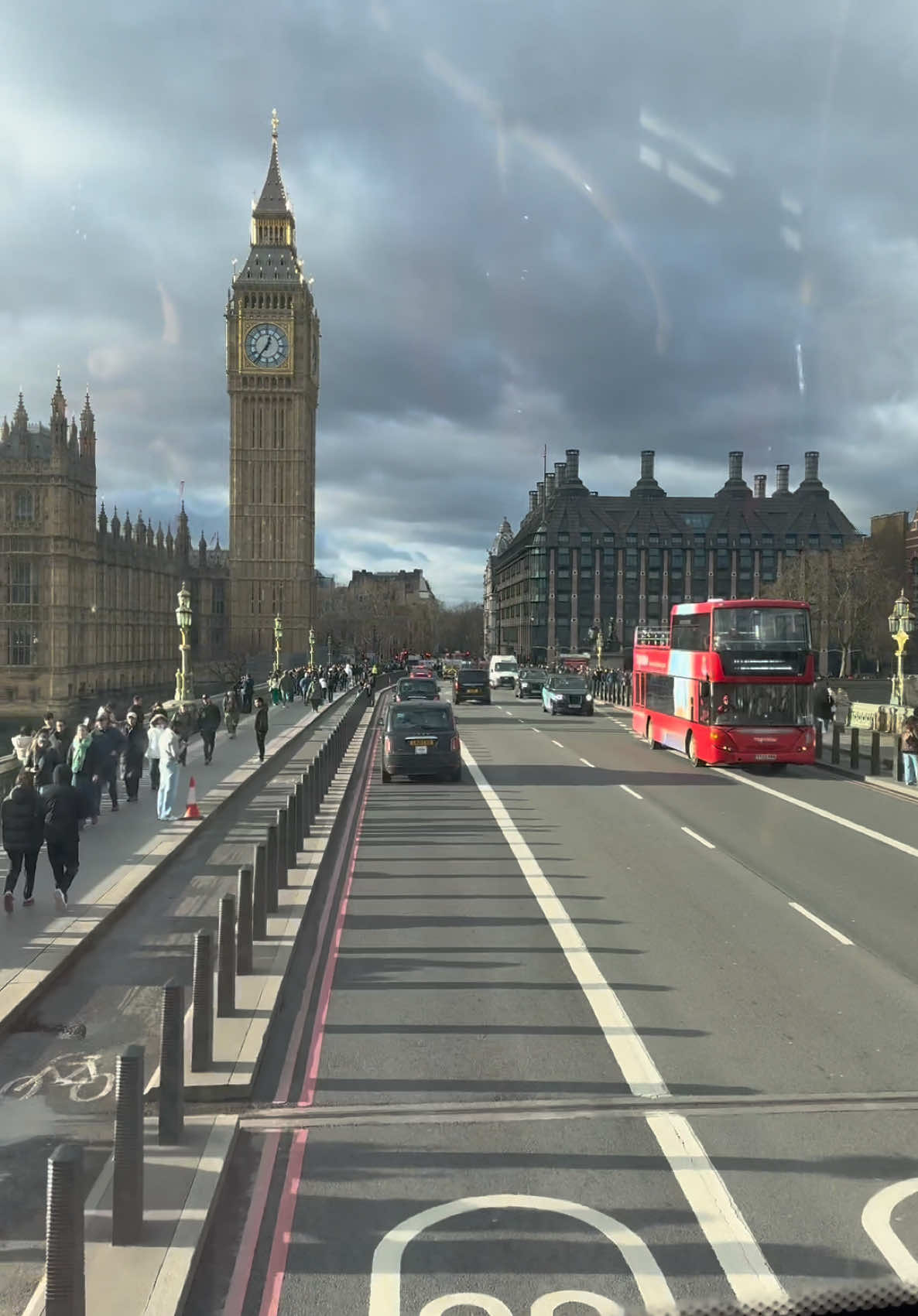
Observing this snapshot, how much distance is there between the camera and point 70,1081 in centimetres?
699

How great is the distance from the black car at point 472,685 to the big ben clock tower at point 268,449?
241 feet

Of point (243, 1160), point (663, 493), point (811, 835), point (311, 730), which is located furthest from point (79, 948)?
point (663, 493)

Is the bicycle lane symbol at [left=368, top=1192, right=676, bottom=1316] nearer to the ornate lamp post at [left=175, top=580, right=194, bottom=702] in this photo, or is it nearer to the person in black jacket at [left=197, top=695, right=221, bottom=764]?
the person in black jacket at [left=197, top=695, right=221, bottom=764]

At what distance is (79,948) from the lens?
9.74 metres

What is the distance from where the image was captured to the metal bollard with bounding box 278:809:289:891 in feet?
39.4

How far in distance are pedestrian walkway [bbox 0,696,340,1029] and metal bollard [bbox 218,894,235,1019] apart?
5.03 ft

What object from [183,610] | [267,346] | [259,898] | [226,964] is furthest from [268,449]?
[226,964]

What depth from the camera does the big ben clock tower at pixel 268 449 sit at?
408 feet

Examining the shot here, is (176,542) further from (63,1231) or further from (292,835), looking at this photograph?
(63,1231)

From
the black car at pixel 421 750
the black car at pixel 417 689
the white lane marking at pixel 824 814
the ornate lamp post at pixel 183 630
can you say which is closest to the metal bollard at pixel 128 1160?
the white lane marking at pixel 824 814

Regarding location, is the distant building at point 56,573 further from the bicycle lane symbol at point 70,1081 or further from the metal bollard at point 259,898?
the bicycle lane symbol at point 70,1081

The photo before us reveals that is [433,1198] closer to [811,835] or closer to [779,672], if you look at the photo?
[811,835]

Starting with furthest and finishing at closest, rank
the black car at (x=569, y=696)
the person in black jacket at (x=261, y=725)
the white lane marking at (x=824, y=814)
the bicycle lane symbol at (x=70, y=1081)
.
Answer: the black car at (x=569, y=696) < the person in black jacket at (x=261, y=725) < the white lane marking at (x=824, y=814) < the bicycle lane symbol at (x=70, y=1081)

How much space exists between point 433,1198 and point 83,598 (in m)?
→ 89.0
